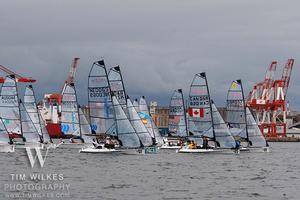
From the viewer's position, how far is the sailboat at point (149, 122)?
95400 mm

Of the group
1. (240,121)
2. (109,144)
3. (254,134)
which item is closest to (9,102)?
(109,144)

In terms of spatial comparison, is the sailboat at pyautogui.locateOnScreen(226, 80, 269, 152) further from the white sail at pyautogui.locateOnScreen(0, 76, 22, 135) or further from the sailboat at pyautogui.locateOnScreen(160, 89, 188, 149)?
the white sail at pyautogui.locateOnScreen(0, 76, 22, 135)

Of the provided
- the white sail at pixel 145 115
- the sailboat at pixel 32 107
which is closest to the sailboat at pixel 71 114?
the sailboat at pixel 32 107

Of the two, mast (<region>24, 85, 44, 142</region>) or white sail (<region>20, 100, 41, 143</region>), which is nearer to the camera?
white sail (<region>20, 100, 41, 143</region>)

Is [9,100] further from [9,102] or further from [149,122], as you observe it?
[149,122]

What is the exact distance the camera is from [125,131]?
68.8m

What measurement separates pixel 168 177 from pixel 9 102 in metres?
35.3

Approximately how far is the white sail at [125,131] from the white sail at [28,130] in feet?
60.0

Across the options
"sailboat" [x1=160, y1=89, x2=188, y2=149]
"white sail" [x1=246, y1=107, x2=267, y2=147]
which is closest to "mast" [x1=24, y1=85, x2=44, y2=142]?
"sailboat" [x1=160, y1=89, x2=188, y2=149]

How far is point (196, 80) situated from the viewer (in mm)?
78250

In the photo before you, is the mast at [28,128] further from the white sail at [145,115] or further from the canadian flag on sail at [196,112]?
the canadian flag on sail at [196,112]

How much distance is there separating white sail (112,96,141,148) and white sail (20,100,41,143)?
18.3 m

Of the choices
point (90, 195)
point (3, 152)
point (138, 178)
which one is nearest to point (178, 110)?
point (3, 152)

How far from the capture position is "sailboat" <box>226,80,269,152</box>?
81.6m
